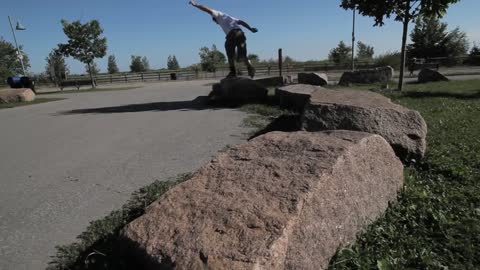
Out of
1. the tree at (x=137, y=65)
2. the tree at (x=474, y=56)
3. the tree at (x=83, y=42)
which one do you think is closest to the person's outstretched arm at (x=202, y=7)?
the tree at (x=83, y=42)

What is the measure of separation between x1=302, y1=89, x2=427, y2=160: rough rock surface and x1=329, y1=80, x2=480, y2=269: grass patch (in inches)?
10.6

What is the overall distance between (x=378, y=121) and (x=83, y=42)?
32.9 meters

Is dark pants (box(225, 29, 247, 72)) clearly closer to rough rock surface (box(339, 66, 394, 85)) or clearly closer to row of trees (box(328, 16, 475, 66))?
rough rock surface (box(339, 66, 394, 85))

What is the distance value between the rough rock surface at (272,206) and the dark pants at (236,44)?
30.2ft

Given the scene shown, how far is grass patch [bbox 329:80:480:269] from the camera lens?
2873mm

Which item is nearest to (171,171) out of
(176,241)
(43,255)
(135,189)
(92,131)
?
(135,189)

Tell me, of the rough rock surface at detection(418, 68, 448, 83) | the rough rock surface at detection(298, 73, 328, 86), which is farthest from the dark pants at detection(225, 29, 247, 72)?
the rough rock surface at detection(418, 68, 448, 83)

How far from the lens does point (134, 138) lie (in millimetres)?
7340

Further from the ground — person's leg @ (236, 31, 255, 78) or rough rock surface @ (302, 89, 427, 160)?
person's leg @ (236, 31, 255, 78)

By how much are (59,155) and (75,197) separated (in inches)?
87.9

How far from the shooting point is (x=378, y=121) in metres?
5.05

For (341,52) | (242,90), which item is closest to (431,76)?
(242,90)

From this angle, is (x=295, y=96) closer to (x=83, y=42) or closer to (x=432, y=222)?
(x=432, y=222)

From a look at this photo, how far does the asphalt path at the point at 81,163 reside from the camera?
3582mm
